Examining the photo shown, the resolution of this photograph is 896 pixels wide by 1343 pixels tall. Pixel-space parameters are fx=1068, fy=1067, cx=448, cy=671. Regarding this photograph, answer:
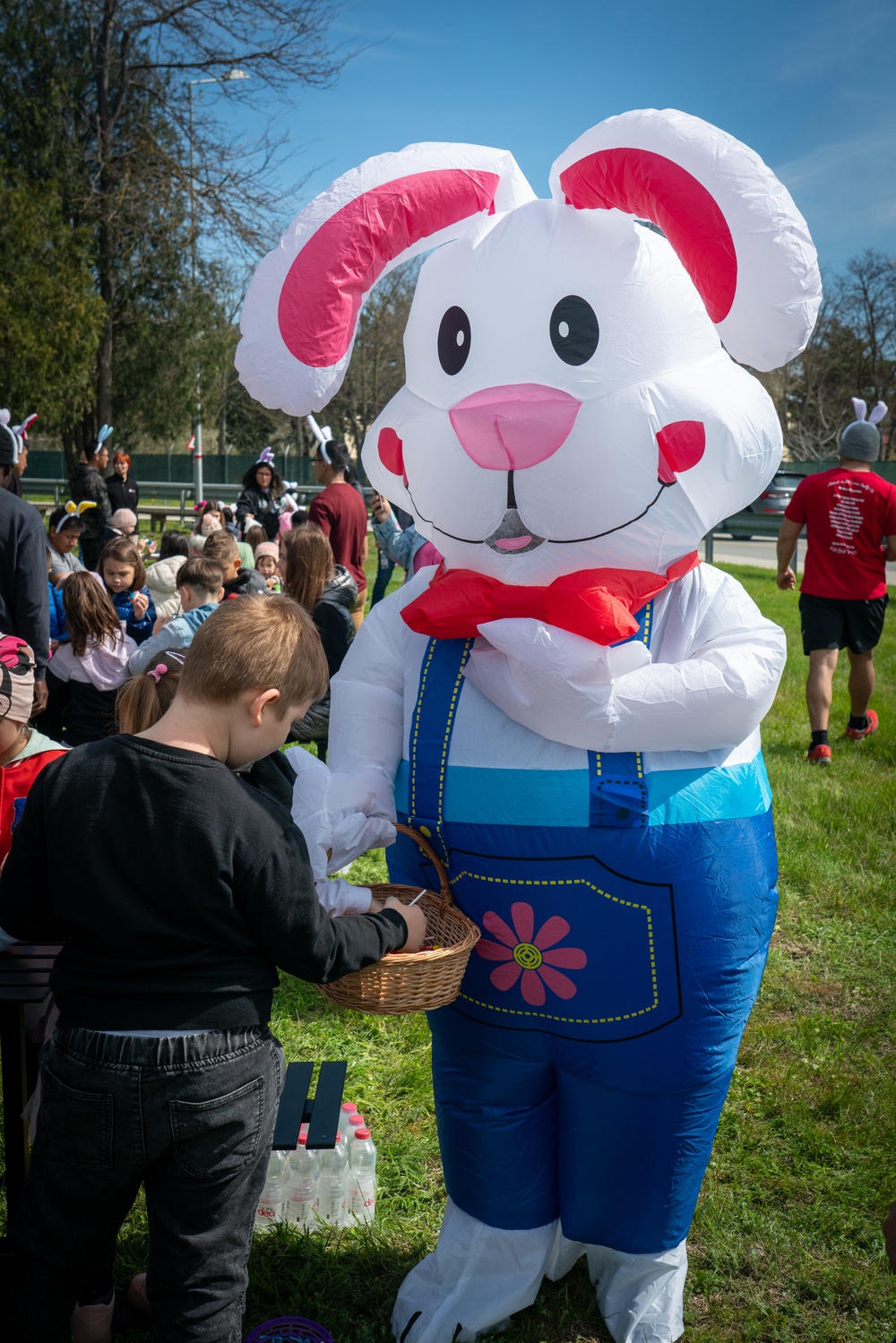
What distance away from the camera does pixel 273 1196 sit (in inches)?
110

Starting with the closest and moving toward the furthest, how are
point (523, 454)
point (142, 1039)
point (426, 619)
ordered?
point (142, 1039), point (523, 454), point (426, 619)

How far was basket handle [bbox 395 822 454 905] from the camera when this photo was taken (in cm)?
219

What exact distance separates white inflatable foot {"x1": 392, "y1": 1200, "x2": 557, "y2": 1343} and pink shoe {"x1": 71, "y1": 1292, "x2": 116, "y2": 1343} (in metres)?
0.63

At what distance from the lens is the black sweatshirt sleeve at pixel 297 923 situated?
178 centimetres

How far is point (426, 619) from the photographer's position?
2242mm

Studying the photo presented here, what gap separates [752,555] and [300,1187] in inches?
709

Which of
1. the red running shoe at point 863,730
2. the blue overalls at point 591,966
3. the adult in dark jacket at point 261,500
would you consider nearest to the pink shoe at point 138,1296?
the blue overalls at point 591,966

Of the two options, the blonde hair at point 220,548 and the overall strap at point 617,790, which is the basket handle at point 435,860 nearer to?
the overall strap at point 617,790

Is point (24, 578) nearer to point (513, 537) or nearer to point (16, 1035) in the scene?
point (16, 1035)

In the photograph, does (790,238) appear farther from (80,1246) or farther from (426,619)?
(80,1246)

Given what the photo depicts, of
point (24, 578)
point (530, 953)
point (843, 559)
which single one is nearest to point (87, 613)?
point (24, 578)

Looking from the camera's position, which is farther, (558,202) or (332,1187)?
(332,1187)

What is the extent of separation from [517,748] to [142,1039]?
87 cm

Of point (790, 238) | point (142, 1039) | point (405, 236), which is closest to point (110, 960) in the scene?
point (142, 1039)
